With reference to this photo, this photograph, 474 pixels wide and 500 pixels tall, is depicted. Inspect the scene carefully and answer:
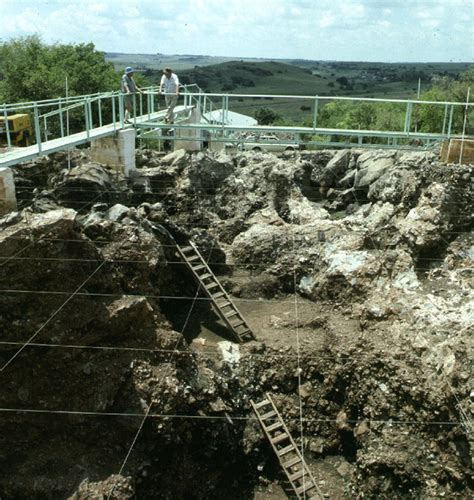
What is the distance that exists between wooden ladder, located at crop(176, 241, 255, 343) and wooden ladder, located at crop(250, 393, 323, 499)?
1.33 meters

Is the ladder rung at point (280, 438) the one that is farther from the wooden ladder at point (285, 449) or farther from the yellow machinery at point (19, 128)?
the yellow machinery at point (19, 128)

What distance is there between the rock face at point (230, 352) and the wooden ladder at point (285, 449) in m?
0.20

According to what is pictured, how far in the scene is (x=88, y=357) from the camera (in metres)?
8.16

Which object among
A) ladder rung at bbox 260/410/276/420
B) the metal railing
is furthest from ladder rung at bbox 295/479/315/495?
the metal railing

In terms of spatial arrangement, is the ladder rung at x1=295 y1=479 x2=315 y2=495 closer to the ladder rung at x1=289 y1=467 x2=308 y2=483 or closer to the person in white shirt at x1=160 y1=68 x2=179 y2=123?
the ladder rung at x1=289 y1=467 x2=308 y2=483

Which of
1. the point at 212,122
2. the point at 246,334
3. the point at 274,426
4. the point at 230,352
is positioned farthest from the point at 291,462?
the point at 212,122

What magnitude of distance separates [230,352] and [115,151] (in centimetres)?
781

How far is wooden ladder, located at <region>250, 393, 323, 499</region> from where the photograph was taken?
Result: 331 inches

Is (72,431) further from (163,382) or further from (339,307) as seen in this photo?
(339,307)

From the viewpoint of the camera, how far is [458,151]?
1331 centimetres

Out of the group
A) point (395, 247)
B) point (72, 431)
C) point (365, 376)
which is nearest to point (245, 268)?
point (395, 247)

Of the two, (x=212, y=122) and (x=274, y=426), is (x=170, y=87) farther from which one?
(x=274, y=426)

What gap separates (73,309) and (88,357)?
2.41 ft

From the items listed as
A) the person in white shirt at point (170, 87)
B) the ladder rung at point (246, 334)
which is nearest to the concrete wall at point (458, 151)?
the ladder rung at point (246, 334)
